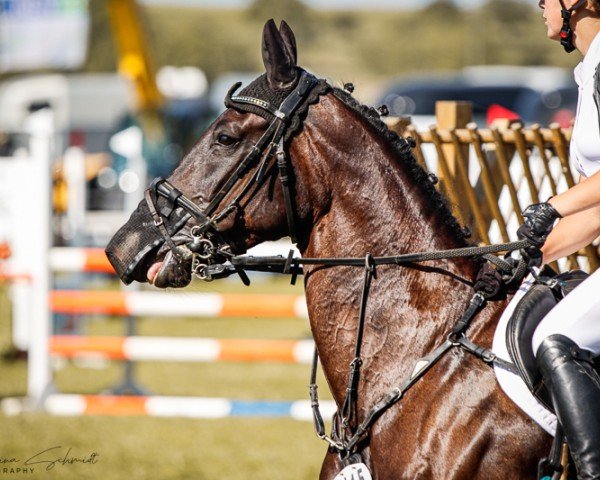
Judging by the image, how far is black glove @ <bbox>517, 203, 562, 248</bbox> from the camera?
3344 mm

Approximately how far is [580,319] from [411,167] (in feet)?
2.88

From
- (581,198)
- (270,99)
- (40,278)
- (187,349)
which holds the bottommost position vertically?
(187,349)

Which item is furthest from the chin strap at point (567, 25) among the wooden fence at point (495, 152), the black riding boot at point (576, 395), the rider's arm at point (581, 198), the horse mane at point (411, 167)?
the wooden fence at point (495, 152)

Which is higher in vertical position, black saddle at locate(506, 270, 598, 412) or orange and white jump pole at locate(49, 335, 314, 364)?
black saddle at locate(506, 270, 598, 412)

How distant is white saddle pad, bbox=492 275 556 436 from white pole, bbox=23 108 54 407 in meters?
5.35

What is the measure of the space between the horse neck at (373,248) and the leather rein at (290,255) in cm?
5

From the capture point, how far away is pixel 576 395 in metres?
3.20

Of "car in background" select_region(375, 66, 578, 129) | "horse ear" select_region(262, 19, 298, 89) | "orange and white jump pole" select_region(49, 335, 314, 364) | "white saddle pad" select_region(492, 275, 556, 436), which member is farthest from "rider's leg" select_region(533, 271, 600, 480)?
"car in background" select_region(375, 66, 578, 129)

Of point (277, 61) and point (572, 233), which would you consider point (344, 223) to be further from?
point (572, 233)

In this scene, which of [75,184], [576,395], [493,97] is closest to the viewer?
[576,395]
